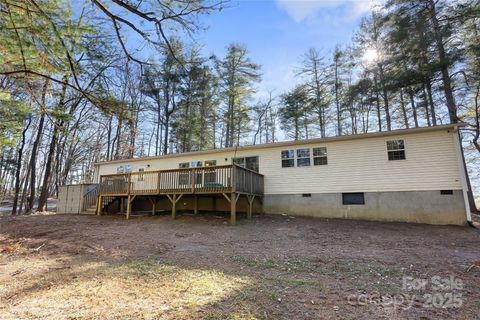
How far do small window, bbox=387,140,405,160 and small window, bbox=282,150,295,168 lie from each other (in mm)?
4078

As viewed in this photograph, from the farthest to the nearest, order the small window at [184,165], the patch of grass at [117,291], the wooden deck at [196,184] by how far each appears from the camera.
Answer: the small window at [184,165] < the wooden deck at [196,184] < the patch of grass at [117,291]

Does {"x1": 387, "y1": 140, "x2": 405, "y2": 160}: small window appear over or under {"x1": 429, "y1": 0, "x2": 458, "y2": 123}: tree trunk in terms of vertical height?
under

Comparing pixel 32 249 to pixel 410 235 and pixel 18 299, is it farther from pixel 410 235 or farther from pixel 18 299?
pixel 410 235

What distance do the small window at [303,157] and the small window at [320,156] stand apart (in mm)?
322

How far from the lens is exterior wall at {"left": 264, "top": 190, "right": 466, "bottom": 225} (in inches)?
372

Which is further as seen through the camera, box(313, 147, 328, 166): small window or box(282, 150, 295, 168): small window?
box(282, 150, 295, 168): small window

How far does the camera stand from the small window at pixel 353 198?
10.9 metres

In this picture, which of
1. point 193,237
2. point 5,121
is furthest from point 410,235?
point 5,121

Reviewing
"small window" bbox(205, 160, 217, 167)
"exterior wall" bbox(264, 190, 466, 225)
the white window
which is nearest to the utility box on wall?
"small window" bbox(205, 160, 217, 167)

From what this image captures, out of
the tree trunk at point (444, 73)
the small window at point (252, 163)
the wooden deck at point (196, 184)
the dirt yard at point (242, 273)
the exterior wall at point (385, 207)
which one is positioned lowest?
the dirt yard at point (242, 273)

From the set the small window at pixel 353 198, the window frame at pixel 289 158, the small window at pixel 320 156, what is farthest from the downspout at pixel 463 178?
the window frame at pixel 289 158

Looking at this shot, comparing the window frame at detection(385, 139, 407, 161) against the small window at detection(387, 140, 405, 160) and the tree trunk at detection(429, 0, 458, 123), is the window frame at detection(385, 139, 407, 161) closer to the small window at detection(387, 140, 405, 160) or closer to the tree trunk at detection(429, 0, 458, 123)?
the small window at detection(387, 140, 405, 160)

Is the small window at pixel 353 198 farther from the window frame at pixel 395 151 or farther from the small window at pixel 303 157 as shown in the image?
the small window at pixel 303 157

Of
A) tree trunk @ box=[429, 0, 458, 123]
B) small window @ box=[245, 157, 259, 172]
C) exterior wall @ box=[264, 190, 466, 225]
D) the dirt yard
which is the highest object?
tree trunk @ box=[429, 0, 458, 123]
